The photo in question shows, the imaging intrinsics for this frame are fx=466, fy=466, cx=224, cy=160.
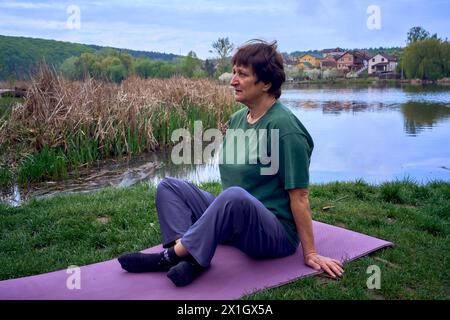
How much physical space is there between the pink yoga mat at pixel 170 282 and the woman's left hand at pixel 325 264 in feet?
0.13

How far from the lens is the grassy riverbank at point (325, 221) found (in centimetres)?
244

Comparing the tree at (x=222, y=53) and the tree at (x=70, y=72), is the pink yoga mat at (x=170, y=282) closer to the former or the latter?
the tree at (x=70, y=72)

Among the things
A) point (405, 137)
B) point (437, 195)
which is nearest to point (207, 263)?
point (437, 195)

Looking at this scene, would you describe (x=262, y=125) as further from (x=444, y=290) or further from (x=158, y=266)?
(x=444, y=290)

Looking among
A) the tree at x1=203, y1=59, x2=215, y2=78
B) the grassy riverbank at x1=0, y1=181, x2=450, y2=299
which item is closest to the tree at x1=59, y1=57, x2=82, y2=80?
the grassy riverbank at x1=0, y1=181, x2=450, y2=299

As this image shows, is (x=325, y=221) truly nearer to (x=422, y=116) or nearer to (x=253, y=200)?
(x=253, y=200)

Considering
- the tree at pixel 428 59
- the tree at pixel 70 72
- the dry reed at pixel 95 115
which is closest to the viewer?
the dry reed at pixel 95 115

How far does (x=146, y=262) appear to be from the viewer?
8.32ft

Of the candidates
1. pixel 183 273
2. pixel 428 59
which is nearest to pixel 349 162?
pixel 183 273

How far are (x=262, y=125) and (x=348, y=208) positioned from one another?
1698 millimetres

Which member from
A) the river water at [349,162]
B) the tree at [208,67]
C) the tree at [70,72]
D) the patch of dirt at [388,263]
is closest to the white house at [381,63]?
the tree at [208,67]

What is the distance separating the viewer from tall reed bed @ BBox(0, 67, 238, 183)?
6293mm

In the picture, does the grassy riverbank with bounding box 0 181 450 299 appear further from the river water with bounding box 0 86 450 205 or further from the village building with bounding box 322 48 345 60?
the village building with bounding box 322 48 345 60

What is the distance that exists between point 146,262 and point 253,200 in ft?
2.33
